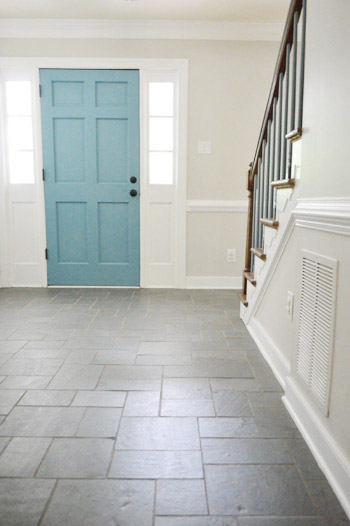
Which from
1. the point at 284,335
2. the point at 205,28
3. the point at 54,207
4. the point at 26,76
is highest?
the point at 205,28

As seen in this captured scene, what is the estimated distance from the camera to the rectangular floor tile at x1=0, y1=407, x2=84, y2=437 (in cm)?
170

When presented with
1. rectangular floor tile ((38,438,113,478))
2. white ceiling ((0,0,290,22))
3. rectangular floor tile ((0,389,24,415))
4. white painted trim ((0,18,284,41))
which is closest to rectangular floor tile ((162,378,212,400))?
rectangular floor tile ((38,438,113,478))

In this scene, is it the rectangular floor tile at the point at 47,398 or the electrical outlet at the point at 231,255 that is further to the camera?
the electrical outlet at the point at 231,255

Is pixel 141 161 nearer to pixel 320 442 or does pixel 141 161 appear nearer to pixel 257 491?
pixel 320 442

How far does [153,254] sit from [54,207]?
3.73ft

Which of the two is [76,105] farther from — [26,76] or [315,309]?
[315,309]

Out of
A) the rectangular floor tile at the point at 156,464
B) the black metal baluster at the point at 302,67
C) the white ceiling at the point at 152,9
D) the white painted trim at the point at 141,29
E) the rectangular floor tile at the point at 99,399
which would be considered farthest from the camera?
the white painted trim at the point at 141,29

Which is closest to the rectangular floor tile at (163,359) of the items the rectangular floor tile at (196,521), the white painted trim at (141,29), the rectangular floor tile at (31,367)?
the rectangular floor tile at (31,367)

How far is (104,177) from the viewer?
4.21 m

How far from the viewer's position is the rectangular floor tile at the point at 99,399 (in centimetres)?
193

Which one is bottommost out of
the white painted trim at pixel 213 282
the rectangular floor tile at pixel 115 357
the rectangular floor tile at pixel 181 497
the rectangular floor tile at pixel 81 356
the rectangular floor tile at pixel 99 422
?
the rectangular floor tile at pixel 81 356

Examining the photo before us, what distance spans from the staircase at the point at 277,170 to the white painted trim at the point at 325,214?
28 centimetres

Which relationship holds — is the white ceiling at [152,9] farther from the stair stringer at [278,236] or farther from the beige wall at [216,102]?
the stair stringer at [278,236]

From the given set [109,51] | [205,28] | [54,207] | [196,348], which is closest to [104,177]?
[54,207]
